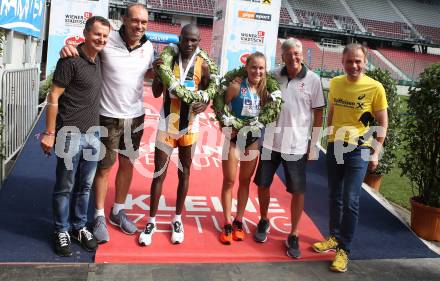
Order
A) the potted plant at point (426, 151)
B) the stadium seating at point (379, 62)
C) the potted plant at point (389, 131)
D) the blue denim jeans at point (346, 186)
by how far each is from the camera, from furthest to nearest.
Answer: the stadium seating at point (379, 62) < the potted plant at point (389, 131) < the potted plant at point (426, 151) < the blue denim jeans at point (346, 186)

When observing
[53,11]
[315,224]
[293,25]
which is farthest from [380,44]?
[315,224]

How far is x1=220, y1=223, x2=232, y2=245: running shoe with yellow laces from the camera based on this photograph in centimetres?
401

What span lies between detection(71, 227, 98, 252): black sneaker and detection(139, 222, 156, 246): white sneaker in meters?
0.39

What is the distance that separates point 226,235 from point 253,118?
43.9 inches

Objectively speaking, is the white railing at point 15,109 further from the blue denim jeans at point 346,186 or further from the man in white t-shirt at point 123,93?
the blue denim jeans at point 346,186

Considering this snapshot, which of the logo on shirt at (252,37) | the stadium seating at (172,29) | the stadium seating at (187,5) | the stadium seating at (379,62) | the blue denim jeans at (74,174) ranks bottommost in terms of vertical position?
the blue denim jeans at (74,174)

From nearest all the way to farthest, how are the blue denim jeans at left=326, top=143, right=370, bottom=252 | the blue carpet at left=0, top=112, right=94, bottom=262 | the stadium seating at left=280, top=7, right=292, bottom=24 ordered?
the blue carpet at left=0, top=112, right=94, bottom=262
the blue denim jeans at left=326, top=143, right=370, bottom=252
the stadium seating at left=280, top=7, right=292, bottom=24

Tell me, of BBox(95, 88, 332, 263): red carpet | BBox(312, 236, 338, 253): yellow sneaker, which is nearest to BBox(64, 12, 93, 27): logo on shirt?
BBox(95, 88, 332, 263): red carpet

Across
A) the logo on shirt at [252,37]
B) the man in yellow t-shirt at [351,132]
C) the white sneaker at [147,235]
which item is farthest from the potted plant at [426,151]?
the logo on shirt at [252,37]

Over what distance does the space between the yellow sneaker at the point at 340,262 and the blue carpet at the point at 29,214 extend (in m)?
2.02

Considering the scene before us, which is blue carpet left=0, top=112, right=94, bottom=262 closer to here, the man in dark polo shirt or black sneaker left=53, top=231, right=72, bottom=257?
black sneaker left=53, top=231, right=72, bottom=257

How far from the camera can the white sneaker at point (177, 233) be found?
391cm

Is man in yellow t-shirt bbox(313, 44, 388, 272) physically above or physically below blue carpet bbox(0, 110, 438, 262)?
above

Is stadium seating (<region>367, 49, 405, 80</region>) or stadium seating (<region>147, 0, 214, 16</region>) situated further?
stadium seating (<region>367, 49, 405, 80</region>)
